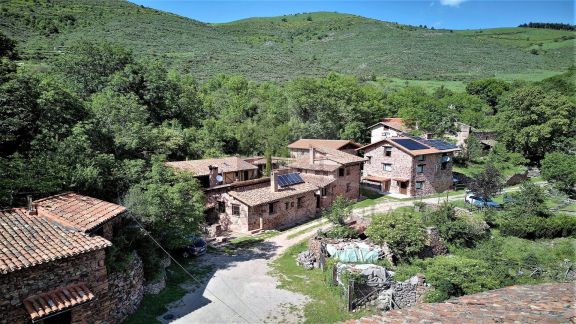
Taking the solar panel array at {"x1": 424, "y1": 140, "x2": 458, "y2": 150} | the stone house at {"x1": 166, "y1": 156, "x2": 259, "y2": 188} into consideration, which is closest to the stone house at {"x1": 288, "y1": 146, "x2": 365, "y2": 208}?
the stone house at {"x1": 166, "y1": 156, "x2": 259, "y2": 188}

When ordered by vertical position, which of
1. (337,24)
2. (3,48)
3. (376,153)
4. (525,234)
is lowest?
(525,234)

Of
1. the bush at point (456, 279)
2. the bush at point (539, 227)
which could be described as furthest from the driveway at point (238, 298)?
the bush at point (539, 227)

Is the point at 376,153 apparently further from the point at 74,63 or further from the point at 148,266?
the point at 74,63

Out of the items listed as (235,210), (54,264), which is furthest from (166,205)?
(235,210)

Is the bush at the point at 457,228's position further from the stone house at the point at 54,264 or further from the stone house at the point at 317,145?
the stone house at the point at 54,264

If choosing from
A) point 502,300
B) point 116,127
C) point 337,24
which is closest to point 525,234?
point 502,300

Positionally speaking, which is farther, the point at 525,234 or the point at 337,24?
the point at 337,24

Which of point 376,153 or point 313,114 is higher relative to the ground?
point 313,114
